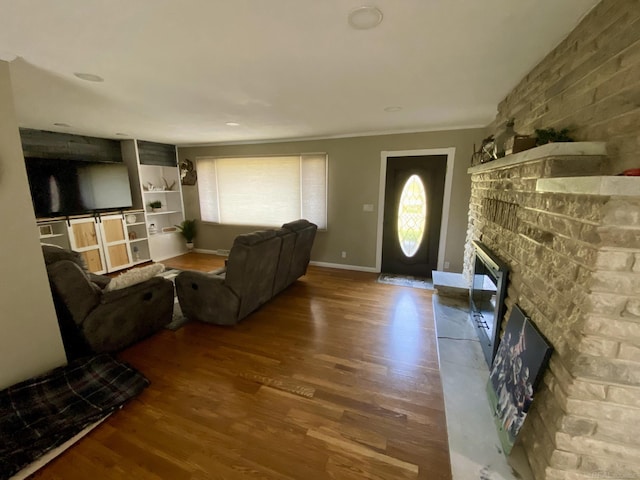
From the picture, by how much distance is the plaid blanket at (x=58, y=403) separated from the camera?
151cm

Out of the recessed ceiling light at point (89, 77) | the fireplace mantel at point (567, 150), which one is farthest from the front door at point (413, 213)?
the recessed ceiling light at point (89, 77)

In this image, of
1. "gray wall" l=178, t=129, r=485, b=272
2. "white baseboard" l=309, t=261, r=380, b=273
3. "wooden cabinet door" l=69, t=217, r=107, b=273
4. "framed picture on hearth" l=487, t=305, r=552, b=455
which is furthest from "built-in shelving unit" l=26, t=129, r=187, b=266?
"framed picture on hearth" l=487, t=305, r=552, b=455

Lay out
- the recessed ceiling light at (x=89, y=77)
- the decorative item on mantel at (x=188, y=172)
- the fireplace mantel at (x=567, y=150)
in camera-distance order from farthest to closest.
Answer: the decorative item on mantel at (x=188, y=172) < the recessed ceiling light at (x=89, y=77) < the fireplace mantel at (x=567, y=150)

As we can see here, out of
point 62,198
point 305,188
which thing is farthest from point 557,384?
point 62,198

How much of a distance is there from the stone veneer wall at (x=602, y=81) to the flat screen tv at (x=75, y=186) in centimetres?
590

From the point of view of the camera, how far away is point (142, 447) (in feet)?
5.22

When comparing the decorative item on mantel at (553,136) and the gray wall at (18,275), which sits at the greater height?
the decorative item on mantel at (553,136)

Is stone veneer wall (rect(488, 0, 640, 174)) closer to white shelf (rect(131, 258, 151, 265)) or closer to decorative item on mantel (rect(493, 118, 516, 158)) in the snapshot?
decorative item on mantel (rect(493, 118, 516, 158))

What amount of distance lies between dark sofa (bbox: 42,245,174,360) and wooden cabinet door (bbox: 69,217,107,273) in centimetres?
194

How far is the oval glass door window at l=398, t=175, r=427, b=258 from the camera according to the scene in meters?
4.26

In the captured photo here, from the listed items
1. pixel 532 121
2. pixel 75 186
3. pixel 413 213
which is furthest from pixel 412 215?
pixel 75 186

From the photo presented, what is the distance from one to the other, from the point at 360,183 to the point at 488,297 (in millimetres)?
2715

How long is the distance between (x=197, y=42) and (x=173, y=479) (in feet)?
8.14

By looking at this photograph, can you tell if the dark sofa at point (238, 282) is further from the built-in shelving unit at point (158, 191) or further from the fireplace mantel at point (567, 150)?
the built-in shelving unit at point (158, 191)
